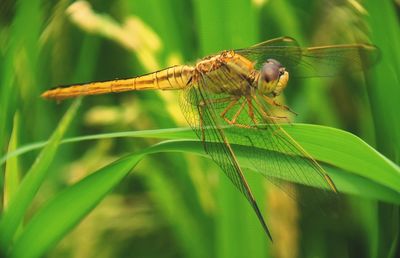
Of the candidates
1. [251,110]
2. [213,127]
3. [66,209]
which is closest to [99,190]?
[66,209]

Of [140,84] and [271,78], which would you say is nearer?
[271,78]

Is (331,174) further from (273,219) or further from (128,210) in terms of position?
(128,210)

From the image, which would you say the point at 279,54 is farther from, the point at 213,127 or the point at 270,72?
the point at 213,127

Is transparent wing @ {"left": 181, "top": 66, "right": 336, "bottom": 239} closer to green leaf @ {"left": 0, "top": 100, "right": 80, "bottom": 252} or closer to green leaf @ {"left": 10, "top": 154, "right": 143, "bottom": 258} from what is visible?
green leaf @ {"left": 10, "top": 154, "right": 143, "bottom": 258}

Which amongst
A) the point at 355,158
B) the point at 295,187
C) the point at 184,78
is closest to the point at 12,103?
the point at 184,78

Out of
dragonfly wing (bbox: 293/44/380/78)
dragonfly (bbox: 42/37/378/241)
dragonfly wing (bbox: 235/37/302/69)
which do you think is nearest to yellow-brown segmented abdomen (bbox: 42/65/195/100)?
dragonfly (bbox: 42/37/378/241)

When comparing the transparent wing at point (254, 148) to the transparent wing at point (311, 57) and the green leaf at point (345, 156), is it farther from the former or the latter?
the transparent wing at point (311, 57)
